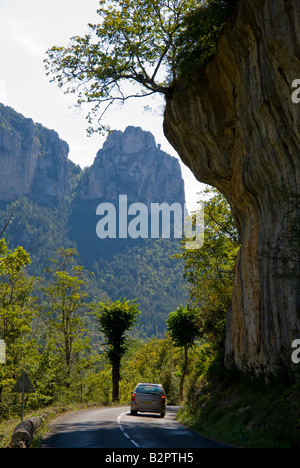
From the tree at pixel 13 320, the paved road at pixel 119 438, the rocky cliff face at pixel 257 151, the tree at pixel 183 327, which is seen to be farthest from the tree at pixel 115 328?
the paved road at pixel 119 438

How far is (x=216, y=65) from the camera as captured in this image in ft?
68.5

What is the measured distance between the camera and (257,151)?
17.5 m

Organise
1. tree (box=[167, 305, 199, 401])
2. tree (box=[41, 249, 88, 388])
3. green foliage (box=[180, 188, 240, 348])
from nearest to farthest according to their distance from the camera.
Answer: green foliage (box=[180, 188, 240, 348]) < tree (box=[167, 305, 199, 401]) < tree (box=[41, 249, 88, 388])

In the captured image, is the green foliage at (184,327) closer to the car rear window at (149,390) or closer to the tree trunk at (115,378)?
the tree trunk at (115,378)

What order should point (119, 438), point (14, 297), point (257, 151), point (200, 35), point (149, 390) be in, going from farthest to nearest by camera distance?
point (14, 297) → point (149, 390) → point (200, 35) → point (257, 151) → point (119, 438)

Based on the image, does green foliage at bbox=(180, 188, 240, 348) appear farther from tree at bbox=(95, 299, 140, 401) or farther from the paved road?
the paved road

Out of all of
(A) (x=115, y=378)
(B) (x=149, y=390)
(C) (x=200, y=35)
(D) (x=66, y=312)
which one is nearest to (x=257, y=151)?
(C) (x=200, y=35)

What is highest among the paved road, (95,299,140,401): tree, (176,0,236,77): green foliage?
(176,0,236,77): green foliage

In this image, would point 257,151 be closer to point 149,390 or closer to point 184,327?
point 149,390

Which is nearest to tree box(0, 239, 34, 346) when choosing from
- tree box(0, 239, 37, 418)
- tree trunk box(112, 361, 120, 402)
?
tree box(0, 239, 37, 418)

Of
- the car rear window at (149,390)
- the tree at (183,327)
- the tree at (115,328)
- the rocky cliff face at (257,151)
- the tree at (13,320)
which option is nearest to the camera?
the rocky cliff face at (257,151)

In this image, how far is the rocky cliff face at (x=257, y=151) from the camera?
14.6 m

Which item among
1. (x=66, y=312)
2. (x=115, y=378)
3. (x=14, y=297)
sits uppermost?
(x=14, y=297)

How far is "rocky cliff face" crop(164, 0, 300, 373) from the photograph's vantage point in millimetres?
14555
